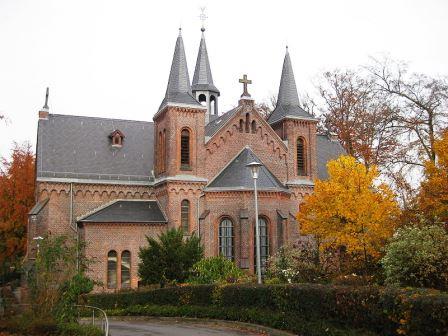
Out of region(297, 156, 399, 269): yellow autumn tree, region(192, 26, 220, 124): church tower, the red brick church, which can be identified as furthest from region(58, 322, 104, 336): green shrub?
region(192, 26, 220, 124): church tower

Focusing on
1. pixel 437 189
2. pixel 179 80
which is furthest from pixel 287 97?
pixel 437 189

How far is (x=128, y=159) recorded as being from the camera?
139 ft

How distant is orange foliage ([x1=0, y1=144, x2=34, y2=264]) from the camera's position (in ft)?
160

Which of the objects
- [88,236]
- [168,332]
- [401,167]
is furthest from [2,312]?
[401,167]

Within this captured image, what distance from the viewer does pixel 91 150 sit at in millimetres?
42000

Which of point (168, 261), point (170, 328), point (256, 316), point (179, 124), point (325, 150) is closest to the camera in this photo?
point (256, 316)

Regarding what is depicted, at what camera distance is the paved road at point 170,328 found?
66.3 ft

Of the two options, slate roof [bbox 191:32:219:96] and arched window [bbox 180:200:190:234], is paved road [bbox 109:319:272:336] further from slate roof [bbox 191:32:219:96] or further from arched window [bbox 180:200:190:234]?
slate roof [bbox 191:32:219:96]

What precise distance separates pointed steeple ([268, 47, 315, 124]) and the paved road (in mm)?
21636

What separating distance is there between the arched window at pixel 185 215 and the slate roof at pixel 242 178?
72.6 inches

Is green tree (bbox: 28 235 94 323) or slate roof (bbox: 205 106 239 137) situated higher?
slate roof (bbox: 205 106 239 137)

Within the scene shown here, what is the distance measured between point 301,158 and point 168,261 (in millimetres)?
16605

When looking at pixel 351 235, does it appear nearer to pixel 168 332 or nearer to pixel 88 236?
pixel 168 332

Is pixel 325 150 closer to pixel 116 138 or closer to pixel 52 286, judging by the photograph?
pixel 116 138
